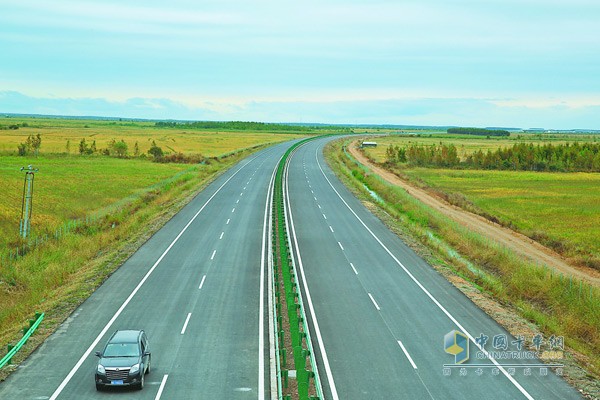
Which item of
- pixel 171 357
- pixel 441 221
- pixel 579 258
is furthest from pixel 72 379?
pixel 441 221

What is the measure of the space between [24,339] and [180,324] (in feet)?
18.8

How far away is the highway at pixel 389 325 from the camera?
1898cm

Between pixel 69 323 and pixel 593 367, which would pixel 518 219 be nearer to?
pixel 593 367

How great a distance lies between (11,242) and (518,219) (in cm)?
4244

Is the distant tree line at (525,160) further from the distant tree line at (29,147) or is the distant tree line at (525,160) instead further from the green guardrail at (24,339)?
the green guardrail at (24,339)

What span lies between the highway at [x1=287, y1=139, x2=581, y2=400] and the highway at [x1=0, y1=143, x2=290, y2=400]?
2.58 m

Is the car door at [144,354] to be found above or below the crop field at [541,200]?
below

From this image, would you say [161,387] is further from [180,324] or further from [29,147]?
[29,147]

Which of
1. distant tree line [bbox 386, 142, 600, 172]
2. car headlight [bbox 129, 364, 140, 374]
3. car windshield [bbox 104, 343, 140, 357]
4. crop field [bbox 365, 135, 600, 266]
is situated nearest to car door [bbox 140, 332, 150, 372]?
car windshield [bbox 104, 343, 140, 357]

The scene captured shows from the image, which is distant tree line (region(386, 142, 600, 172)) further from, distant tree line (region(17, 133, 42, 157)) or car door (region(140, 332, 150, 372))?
car door (region(140, 332, 150, 372))

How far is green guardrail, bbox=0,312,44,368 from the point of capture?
19788 mm

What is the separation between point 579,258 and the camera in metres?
40.4

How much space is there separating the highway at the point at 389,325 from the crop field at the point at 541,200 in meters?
13.1

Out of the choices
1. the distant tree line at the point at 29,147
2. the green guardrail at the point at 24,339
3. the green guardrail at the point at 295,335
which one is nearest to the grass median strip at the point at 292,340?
the green guardrail at the point at 295,335
